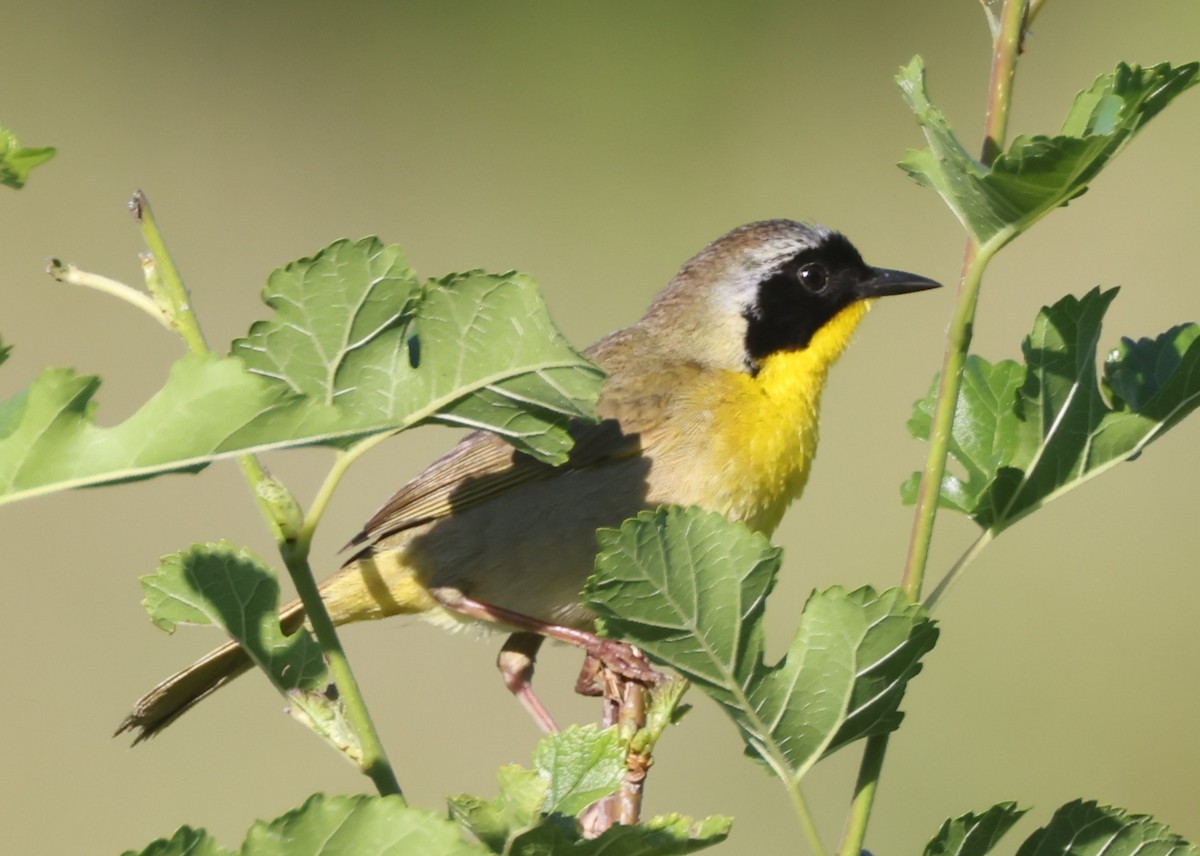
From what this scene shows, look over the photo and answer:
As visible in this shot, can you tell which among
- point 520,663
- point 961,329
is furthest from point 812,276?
point 961,329

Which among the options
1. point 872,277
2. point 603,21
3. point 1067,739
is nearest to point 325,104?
point 603,21

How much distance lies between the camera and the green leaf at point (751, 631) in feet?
3.53

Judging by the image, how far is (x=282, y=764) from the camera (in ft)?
22.1

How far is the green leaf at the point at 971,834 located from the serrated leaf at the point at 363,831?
400 mm

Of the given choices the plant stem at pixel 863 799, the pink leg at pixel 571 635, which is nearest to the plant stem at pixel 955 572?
the plant stem at pixel 863 799

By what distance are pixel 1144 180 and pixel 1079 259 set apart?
3.02ft

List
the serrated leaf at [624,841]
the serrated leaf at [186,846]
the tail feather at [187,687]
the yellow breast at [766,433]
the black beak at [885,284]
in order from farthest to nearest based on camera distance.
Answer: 1. the black beak at [885,284]
2. the yellow breast at [766,433]
3. the tail feather at [187,687]
4. the serrated leaf at [624,841]
5. the serrated leaf at [186,846]

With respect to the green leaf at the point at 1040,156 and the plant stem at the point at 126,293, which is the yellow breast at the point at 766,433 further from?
the plant stem at the point at 126,293

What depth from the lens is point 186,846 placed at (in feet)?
2.67

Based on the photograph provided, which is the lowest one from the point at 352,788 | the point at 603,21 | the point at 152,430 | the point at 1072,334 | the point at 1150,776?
the point at 1150,776

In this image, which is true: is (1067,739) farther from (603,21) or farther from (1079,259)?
(603,21)

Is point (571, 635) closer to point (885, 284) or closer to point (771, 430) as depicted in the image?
point (771, 430)

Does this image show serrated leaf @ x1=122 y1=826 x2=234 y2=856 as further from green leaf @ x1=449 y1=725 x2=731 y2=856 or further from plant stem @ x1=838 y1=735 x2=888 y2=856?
plant stem @ x1=838 y1=735 x2=888 y2=856

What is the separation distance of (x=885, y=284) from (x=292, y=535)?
97.9 inches
